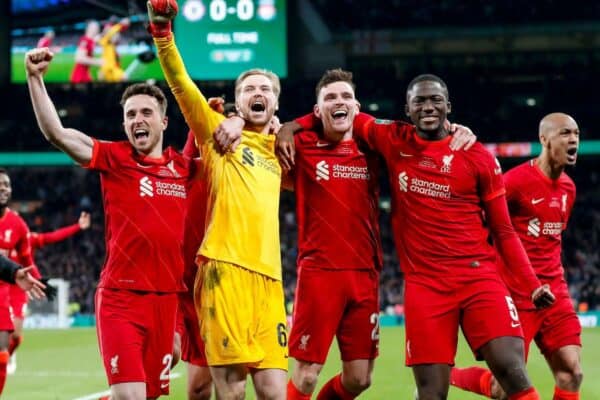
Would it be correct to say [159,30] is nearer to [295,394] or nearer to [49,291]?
[49,291]

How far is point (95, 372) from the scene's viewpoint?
13.6 meters

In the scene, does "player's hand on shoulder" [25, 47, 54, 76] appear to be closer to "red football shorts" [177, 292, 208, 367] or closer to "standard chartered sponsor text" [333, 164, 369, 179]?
"standard chartered sponsor text" [333, 164, 369, 179]

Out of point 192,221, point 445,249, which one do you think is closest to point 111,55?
point 192,221

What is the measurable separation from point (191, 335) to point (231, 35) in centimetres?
2354

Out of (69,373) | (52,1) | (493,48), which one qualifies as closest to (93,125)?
(52,1)

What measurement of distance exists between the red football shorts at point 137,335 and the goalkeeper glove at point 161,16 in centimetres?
159

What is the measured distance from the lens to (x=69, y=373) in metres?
13.5

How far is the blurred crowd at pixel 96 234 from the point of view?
29.6 meters

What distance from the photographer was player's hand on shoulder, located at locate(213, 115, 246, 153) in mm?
5809

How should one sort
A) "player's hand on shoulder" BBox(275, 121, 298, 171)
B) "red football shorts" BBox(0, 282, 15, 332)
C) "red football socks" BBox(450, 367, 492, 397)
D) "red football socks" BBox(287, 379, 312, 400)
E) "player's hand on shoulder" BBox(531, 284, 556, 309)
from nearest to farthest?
"player's hand on shoulder" BBox(531, 284, 556, 309)
"player's hand on shoulder" BBox(275, 121, 298, 171)
"red football socks" BBox(287, 379, 312, 400)
"red football socks" BBox(450, 367, 492, 397)
"red football shorts" BBox(0, 282, 15, 332)

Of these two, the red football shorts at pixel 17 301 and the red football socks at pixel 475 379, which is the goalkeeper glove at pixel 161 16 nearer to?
the red football socks at pixel 475 379

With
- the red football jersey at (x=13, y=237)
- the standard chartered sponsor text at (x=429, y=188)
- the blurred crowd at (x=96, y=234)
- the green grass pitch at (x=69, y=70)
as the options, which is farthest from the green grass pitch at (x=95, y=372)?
the green grass pitch at (x=69, y=70)

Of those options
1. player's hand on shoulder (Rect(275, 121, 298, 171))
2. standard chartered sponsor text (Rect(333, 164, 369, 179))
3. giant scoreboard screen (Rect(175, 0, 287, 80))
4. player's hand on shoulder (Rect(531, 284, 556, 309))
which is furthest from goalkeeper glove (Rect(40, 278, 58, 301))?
giant scoreboard screen (Rect(175, 0, 287, 80))

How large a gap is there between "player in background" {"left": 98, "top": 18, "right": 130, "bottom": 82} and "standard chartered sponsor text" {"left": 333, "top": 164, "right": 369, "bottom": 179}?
2387cm
